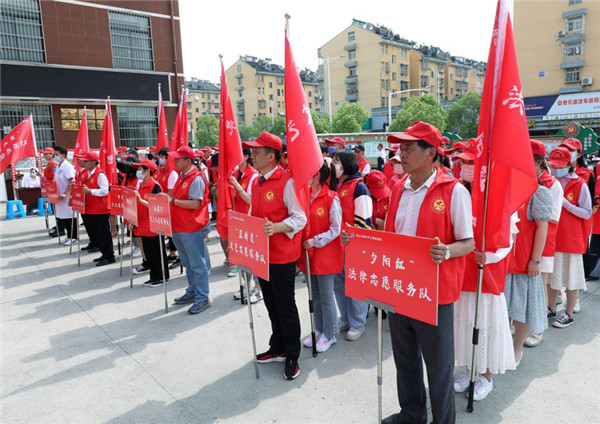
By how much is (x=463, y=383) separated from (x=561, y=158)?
283 centimetres

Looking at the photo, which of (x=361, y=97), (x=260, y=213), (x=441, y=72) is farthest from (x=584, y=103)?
(x=260, y=213)

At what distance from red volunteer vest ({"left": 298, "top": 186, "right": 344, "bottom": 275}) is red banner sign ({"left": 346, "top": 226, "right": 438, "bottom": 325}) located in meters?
1.23

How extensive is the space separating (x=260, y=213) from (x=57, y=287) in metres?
4.80

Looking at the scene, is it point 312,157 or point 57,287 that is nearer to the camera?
point 312,157

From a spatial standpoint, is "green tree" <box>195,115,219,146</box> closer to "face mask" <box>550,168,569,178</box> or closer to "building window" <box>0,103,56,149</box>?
"building window" <box>0,103,56,149</box>

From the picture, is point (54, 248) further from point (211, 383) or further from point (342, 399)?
point (342, 399)

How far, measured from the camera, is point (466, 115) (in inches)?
1542

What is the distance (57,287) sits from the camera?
6660 millimetres

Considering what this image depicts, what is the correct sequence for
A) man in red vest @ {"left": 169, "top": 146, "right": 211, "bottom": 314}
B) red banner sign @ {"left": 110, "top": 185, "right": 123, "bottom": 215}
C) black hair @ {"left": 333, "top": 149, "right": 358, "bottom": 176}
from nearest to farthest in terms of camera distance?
black hair @ {"left": 333, "top": 149, "right": 358, "bottom": 176}
man in red vest @ {"left": 169, "top": 146, "right": 211, "bottom": 314}
red banner sign @ {"left": 110, "top": 185, "right": 123, "bottom": 215}

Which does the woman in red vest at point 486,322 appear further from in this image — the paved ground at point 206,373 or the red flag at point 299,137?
the red flag at point 299,137

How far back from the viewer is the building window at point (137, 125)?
21109 mm

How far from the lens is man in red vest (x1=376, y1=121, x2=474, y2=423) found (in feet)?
8.14

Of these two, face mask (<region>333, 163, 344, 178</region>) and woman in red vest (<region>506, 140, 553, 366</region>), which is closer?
woman in red vest (<region>506, 140, 553, 366</region>)

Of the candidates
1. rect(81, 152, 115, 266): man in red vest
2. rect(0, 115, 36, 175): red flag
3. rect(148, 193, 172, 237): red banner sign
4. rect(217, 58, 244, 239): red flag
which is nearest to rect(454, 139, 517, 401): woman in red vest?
rect(217, 58, 244, 239): red flag
